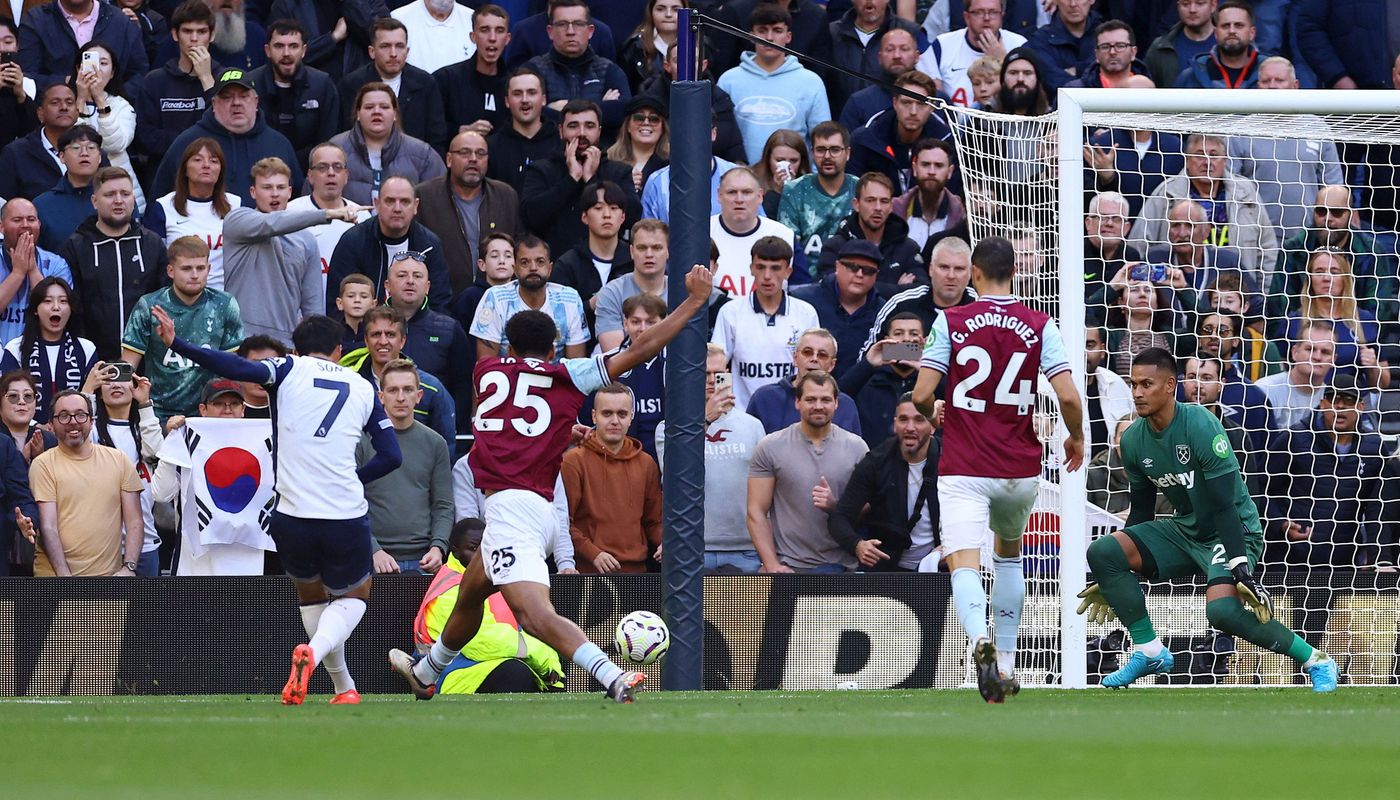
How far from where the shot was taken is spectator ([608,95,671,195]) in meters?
15.6

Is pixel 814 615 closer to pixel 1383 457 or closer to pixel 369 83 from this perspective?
pixel 1383 457

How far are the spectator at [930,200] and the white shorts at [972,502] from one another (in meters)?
5.25

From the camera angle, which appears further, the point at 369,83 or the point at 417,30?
the point at 417,30

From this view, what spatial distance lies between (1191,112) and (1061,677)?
11.9 feet

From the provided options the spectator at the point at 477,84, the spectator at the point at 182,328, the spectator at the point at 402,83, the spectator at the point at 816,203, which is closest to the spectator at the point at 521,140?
the spectator at the point at 477,84

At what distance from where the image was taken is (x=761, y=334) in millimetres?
14141

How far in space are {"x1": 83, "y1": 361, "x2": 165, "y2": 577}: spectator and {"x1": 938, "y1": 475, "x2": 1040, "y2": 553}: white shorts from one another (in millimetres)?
5804

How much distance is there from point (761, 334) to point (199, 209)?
172 inches

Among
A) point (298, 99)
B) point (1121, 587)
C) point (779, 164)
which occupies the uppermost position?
point (298, 99)

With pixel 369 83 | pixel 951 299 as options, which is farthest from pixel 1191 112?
pixel 369 83

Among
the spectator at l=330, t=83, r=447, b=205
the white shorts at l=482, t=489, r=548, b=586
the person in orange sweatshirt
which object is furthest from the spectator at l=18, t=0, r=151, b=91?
the white shorts at l=482, t=489, r=548, b=586

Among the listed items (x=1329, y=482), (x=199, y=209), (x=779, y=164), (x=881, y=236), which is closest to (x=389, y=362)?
(x=199, y=209)

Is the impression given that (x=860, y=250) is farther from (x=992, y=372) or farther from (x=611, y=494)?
(x=992, y=372)

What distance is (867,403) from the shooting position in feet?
46.1
